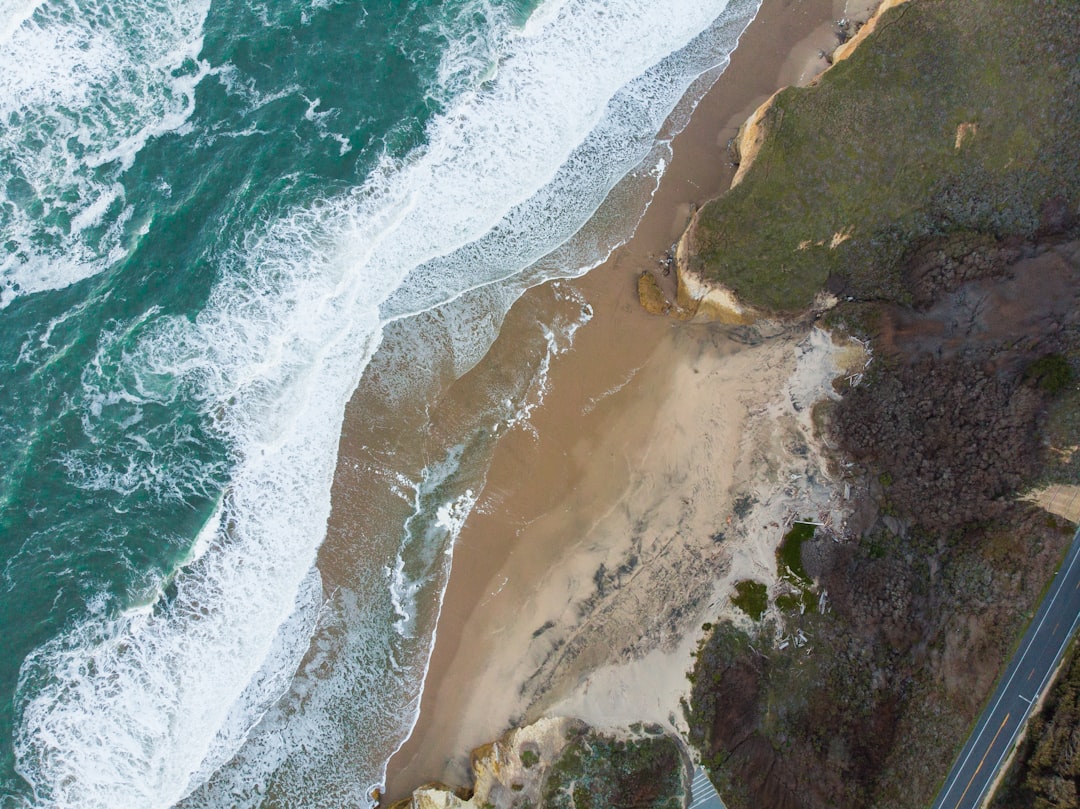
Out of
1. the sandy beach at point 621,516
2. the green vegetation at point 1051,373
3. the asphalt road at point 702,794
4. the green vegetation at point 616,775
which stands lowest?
the asphalt road at point 702,794

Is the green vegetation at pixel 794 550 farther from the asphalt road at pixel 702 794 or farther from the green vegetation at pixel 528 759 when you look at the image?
the green vegetation at pixel 528 759

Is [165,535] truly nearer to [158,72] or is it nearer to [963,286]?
[158,72]

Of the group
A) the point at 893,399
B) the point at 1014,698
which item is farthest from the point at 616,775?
the point at 893,399

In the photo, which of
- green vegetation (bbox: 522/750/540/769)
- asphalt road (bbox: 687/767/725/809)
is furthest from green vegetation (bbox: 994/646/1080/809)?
green vegetation (bbox: 522/750/540/769)

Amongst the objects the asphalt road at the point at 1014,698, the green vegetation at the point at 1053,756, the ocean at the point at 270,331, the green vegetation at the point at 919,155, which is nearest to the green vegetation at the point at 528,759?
the ocean at the point at 270,331

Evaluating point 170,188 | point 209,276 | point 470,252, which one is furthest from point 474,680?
point 170,188

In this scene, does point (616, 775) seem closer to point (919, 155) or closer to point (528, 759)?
point (528, 759)
